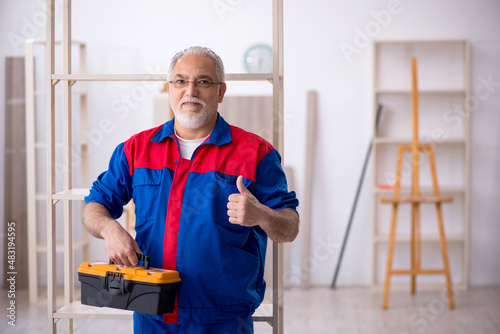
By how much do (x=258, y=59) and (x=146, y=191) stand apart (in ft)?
9.84

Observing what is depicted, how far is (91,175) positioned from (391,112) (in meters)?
2.76

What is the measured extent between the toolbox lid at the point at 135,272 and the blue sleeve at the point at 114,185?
23 cm

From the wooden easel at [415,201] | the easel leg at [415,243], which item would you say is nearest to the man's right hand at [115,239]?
the wooden easel at [415,201]

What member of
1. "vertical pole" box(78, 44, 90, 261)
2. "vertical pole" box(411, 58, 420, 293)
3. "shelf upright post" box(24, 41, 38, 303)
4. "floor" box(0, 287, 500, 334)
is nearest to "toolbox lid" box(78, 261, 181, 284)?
"floor" box(0, 287, 500, 334)

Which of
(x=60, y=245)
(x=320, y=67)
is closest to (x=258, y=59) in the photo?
(x=320, y=67)

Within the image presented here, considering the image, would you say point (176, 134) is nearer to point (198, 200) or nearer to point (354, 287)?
point (198, 200)

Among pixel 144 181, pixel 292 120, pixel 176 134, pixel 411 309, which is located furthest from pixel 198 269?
pixel 292 120

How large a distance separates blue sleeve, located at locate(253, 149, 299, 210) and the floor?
6.91 feet

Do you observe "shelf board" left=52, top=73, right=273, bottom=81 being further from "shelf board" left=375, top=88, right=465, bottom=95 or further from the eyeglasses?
"shelf board" left=375, top=88, right=465, bottom=95

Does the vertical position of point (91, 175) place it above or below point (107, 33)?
below

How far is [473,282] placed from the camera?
15.7 ft

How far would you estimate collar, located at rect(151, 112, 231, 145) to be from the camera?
1.80m

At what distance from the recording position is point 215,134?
1.81 m

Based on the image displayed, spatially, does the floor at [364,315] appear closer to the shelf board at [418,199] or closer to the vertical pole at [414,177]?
the vertical pole at [414,177]
